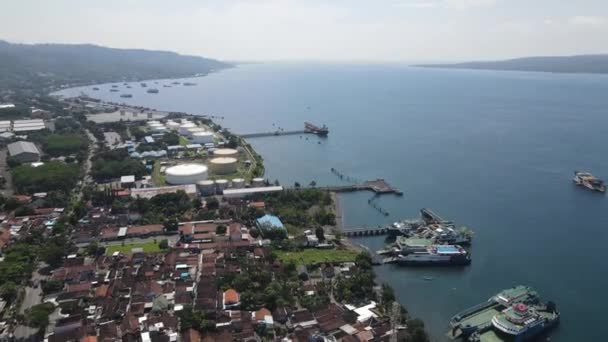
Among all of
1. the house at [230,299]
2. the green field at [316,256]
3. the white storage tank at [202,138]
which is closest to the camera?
the house at [230,299]

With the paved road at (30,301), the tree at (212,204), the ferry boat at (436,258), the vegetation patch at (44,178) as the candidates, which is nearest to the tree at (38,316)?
the paved road at (30,301)

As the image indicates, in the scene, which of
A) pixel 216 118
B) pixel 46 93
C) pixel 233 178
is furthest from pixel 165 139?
pixel 46 93

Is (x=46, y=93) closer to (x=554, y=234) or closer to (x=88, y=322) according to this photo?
(x=88, y=322)

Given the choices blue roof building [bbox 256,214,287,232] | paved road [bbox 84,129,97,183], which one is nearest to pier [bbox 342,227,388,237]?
blue roof building [bbox 256,214,287,232]

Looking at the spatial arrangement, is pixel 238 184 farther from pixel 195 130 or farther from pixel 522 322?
pixel 195 130

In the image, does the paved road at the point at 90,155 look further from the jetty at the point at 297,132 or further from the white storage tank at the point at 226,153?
the jetty at the point at 297,132

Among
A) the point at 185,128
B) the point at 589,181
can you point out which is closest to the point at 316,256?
the point at 589,181
